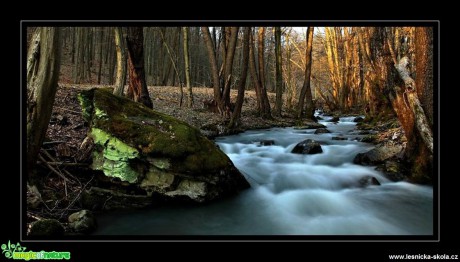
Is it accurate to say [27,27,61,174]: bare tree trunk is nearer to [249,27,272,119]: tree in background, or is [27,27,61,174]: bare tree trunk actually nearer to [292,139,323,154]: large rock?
[292,139,323,154]: large rock

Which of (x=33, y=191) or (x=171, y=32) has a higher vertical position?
(x=171, y=32)

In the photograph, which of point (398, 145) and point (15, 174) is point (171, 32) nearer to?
point (398, 145)

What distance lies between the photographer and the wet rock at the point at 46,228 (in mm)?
3248

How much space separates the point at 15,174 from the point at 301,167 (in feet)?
18.2

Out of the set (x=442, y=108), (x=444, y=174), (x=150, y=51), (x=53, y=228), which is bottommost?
(x=53, y=228)

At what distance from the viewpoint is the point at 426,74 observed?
16.7 ft

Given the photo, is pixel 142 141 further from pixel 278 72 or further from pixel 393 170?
pixel 278 72

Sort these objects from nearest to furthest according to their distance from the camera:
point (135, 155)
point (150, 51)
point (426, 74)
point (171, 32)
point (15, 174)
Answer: point (15, 174) → point (135, 155) → point (426, 74) → point (171, 32) → point (150, 51)

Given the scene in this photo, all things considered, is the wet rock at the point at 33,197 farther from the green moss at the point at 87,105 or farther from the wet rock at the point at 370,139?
the wet rock at the point at 370,139

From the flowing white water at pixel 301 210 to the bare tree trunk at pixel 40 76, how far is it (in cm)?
143

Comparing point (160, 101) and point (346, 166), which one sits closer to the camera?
point (346, 166)

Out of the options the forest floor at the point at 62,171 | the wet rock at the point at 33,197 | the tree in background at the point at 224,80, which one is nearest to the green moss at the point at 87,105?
the forest floor at the point at 62,171

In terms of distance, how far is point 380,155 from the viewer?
6652mm
